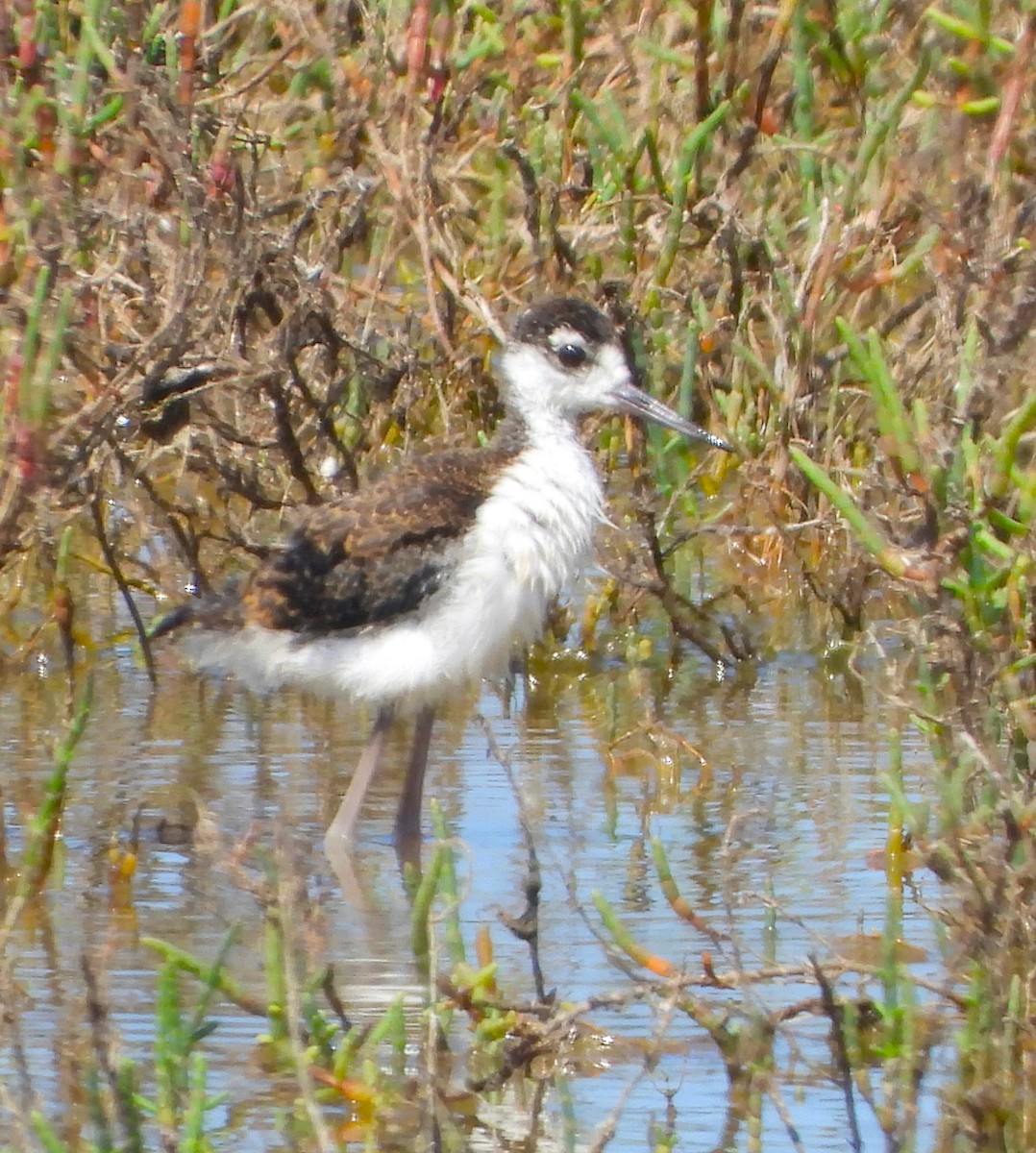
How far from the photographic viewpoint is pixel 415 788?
18.4 ft

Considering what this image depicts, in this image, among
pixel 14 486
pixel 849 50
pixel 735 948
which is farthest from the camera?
pixel 849 50

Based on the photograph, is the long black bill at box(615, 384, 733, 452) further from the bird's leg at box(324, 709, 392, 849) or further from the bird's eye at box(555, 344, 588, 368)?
the bird's leg at box(324, 709, 392, 849)

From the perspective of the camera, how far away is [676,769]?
5.88m

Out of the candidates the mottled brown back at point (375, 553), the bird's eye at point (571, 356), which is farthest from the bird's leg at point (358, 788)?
the bird's eye at point (571, 356)

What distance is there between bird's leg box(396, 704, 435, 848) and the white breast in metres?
0.09

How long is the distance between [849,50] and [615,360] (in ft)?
3.92

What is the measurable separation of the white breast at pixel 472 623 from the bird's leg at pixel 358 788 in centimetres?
12

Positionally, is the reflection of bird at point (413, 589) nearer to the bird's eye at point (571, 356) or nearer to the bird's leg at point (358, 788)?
the bird's leg at point (358, 788)

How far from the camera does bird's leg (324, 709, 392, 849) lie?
5.50 m

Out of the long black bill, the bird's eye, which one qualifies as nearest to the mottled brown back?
the bird's eye

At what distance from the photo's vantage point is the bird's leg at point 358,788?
5.50 metres

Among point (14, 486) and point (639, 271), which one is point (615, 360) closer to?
point (639, 271)

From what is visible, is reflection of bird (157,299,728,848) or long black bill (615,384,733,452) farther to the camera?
long black bill (615,384,733,452)

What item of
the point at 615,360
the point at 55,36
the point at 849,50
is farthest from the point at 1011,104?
the point at 55,36
